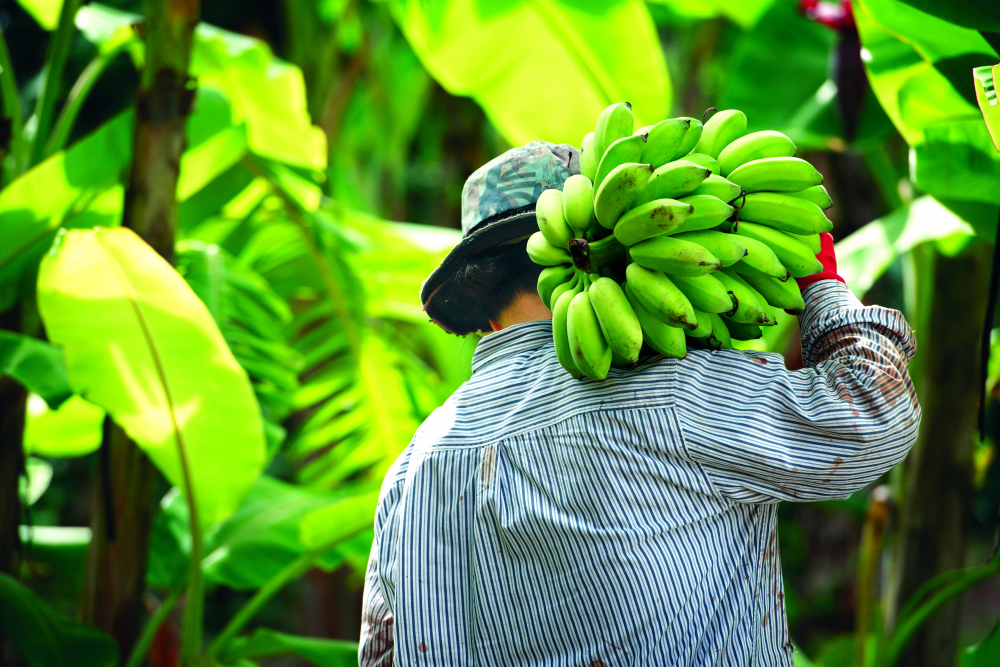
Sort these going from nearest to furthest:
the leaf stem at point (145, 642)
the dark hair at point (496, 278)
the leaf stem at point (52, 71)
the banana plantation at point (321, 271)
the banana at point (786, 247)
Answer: the banana at point (786, 247), the dark hair at point (496, 278), the banana plantation at point (321, 271), the leaf stem at point (145, 642), the leaf stem at point (52, 71)

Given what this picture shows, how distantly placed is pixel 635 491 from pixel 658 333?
7.0 inches

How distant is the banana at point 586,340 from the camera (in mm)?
880

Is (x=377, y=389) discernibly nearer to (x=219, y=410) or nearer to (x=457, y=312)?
(x=219, y=410)

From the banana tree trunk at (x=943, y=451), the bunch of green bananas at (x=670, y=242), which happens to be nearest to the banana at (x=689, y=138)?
the bunch of green bananas at (x=670, y=242)

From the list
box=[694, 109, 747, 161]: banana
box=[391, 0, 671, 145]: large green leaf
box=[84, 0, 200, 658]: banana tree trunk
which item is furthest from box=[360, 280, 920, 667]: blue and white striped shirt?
box=[391, 0, 671, 145]: large green leaf

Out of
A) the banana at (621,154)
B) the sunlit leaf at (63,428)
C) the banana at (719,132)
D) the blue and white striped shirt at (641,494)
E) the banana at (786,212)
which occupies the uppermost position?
the banana at (621,154)

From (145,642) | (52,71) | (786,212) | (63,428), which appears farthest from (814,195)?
(63,428)

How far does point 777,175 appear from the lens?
0.95 meters

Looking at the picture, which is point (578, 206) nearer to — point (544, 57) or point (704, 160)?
point (704, 160)

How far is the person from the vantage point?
0.89 meters

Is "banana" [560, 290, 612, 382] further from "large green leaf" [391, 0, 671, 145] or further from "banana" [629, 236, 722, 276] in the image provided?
"large green leaf" [391, 0, 671, 145]

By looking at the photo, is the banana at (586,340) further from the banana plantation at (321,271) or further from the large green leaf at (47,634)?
the large green leaf at (47,634)

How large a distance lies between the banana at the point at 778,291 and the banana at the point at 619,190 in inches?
7.3

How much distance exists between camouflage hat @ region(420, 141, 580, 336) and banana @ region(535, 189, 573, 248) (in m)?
0.08
